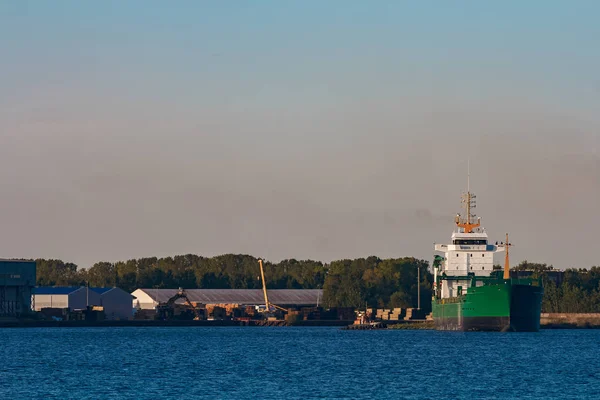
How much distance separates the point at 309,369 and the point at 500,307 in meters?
47.9

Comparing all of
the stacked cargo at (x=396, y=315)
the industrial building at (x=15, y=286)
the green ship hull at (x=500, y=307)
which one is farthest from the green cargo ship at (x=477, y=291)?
the industrial building at (x=15, y=286)

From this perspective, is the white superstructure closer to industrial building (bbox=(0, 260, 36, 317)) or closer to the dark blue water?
the dark blue water

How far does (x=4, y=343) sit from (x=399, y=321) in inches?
3226

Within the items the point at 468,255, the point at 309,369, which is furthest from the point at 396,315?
the point at 309,369

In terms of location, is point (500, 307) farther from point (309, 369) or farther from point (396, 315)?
point (396, 315)

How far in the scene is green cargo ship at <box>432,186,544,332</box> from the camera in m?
122

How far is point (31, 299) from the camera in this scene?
193000 mm

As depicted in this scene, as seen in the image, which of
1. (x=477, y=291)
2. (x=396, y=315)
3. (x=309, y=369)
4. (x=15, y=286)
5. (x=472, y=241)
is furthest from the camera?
(x=396, y=315)

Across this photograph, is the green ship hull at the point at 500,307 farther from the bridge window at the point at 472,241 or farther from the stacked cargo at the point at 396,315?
the stacked cargo at the point at 396,315

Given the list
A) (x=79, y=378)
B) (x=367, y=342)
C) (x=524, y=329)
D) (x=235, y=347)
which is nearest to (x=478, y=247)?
(x=524, y=329)

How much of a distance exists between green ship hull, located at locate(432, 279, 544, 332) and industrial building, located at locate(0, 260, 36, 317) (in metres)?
75.5

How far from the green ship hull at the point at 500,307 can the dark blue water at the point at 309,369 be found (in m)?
3.62

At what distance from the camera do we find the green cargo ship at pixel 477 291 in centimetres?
12188

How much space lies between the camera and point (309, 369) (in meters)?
79.2
